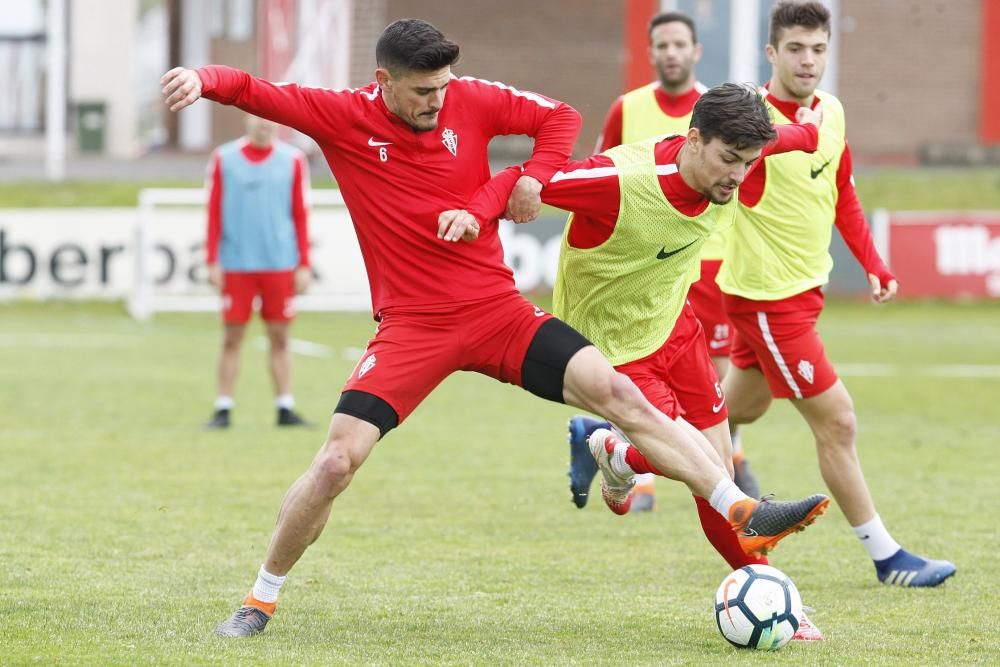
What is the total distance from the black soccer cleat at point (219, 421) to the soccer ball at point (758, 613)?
7075 millimetres

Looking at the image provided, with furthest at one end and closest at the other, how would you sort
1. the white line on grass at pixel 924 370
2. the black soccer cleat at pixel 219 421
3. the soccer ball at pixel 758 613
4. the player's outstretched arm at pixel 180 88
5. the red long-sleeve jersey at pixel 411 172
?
the white line on grass at pixel 924 370
the black soccer cleat at pixel 219 421
the red long-sleeve jersey at pixel 411 172
the soccer ball at pixel 758 613
the player's outstretched arm at pixel 180 88

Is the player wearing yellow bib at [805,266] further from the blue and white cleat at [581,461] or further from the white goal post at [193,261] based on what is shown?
the white goal post at [193,261]

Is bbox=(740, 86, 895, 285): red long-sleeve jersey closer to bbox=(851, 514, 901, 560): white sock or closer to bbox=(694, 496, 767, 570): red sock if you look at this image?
bbox=(851, 514, 901, 560): white sock

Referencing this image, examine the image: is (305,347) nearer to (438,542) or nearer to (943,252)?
(943,252)

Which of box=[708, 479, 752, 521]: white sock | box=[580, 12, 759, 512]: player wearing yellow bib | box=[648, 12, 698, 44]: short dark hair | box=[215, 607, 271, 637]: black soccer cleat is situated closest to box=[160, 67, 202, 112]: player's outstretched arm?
box=[215, 607, 271, 637]: black soccer cleat

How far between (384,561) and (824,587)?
198cm

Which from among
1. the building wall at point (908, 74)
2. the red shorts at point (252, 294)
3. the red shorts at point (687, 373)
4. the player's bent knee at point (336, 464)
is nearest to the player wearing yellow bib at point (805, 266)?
the red shorts at point (687, 373)

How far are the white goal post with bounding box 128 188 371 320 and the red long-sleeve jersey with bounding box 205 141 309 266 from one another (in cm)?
916

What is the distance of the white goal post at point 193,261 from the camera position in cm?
2192

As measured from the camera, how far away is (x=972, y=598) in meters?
6.63

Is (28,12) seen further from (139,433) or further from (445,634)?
(445,634)

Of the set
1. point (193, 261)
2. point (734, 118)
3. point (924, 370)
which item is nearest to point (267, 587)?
point (734, 118)

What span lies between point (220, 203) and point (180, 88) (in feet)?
23.3

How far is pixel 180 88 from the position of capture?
5.59m
